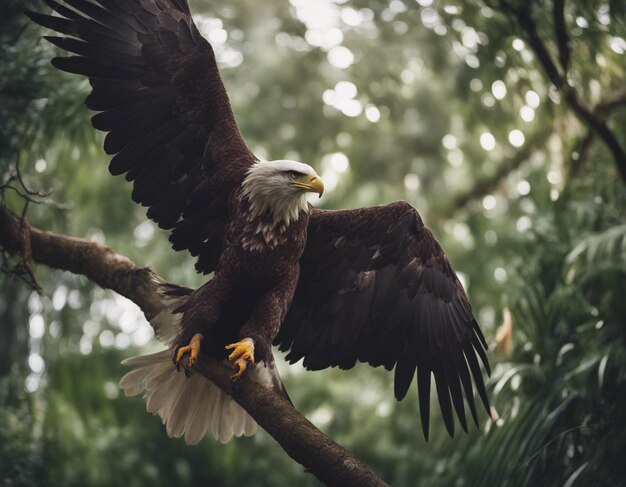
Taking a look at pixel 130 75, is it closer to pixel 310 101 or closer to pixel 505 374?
pixel 505 374

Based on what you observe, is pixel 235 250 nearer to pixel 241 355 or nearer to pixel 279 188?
pixel 279 188

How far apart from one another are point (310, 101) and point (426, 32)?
177cm

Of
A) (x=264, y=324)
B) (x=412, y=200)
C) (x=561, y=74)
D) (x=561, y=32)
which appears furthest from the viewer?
(x=412, y=200)

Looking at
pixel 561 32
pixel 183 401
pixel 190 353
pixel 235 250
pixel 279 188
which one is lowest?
pixel 183 401

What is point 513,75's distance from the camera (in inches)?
305

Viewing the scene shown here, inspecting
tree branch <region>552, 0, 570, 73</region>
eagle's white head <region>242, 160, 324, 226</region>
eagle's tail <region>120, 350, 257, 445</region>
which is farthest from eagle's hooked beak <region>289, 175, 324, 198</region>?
tree branch <region>552, 0, 570, 73</region>

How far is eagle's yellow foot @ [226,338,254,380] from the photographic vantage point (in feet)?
12.7

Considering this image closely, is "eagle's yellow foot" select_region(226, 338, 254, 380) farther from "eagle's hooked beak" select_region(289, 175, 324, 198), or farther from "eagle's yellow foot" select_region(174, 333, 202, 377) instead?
"eagle's hooked beak" select_region(289, 175, 324, 198)

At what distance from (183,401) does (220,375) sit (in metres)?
0.97

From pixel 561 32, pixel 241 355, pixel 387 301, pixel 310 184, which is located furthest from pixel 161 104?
pixel 561 32

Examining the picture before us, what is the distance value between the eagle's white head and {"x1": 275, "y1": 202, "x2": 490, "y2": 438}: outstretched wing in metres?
0.34

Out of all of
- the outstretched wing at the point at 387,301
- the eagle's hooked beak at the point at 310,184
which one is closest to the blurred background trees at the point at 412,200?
the outstretched wing at the point at 387,301

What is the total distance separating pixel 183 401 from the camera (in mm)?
4836

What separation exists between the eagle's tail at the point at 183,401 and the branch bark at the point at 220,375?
0.49m
